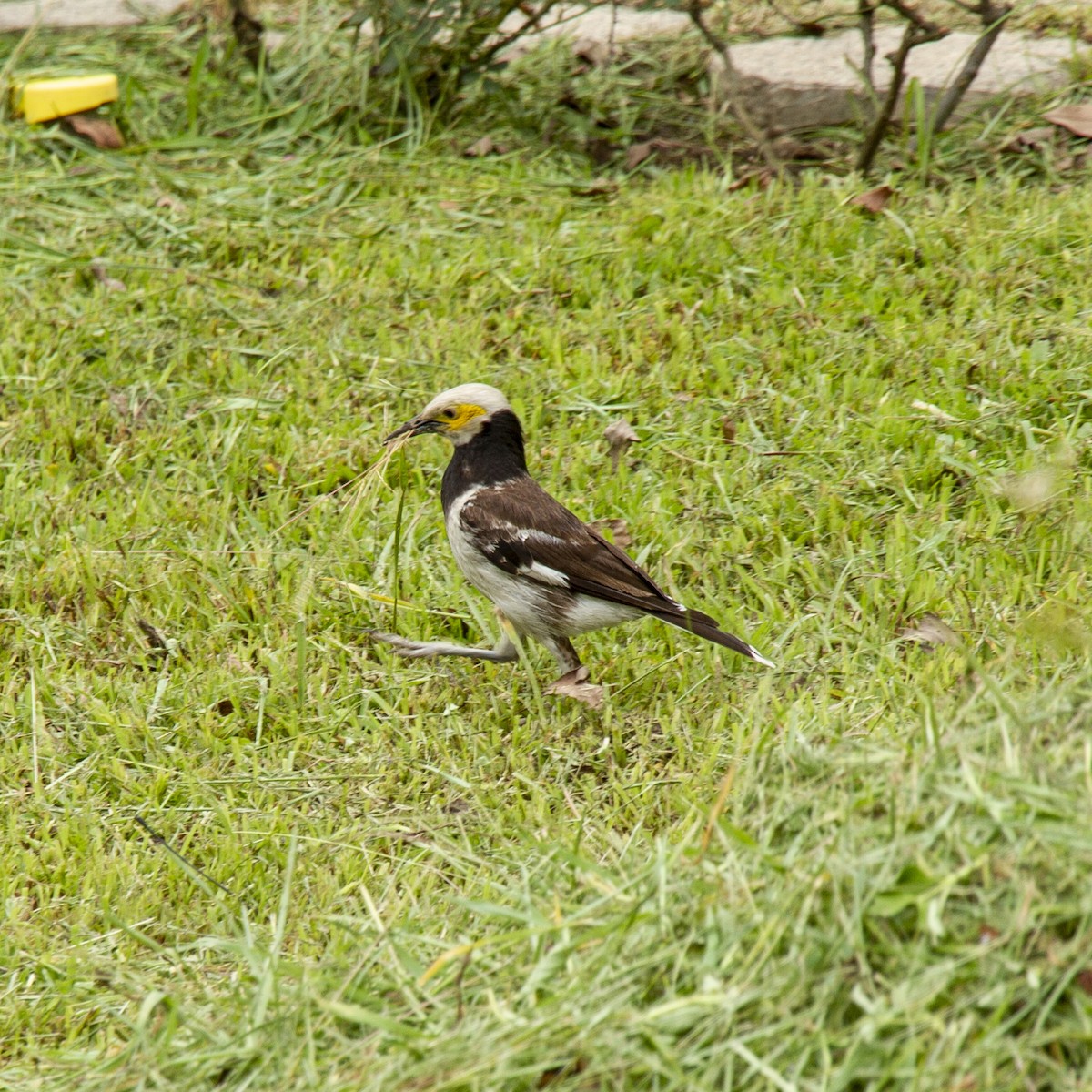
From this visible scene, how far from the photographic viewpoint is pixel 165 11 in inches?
390

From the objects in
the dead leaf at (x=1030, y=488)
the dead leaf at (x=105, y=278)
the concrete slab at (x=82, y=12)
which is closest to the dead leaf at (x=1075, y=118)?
the dead leaf at (x=1030, y=488)

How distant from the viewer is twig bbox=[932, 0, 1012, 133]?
23.7 feet

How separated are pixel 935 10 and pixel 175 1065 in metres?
7.88

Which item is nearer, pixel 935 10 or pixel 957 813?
pixel 957 813

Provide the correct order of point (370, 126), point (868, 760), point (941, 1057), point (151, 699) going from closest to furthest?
point (941, 1057) → point (868, 760) → point (151, 699) → point (370, 126)

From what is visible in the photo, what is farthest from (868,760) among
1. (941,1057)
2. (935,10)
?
(935,10)

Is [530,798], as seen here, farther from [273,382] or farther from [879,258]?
[879,258]

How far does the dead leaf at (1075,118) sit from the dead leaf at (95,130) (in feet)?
16.7

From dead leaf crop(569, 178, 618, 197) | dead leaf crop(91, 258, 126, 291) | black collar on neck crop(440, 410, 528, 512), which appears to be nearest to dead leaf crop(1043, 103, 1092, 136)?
dead leaf crop(569, 178, 618, 197)

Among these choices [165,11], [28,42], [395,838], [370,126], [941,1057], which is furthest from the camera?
[165,11]

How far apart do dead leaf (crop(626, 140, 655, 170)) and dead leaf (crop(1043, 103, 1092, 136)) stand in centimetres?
209

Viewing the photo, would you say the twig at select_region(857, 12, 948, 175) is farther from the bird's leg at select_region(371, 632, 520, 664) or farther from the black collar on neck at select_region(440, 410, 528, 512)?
the bird's leg at select_region(371, 632, 520, 664)

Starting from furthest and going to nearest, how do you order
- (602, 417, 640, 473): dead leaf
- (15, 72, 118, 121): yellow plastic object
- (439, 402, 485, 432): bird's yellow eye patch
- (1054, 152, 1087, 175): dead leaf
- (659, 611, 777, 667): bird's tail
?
(15, 72, 118, 121): yellow plastic object
(1054, 152, 1087, 175): dead leaf
(602, 417, 640, 473): dead leaf
(439, 402, 485, 432): bird's yellow eye patch
(659, 611, 777, 667): bird's tail

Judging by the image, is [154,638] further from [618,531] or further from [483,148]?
[483,148]
